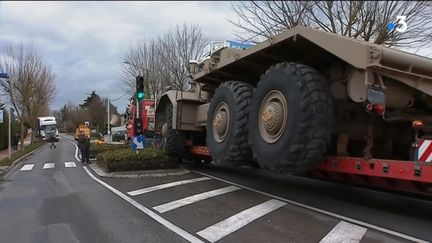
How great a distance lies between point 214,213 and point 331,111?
2605 mm

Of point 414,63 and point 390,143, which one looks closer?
point 414,63

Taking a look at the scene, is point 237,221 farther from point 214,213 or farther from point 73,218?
point 73,218

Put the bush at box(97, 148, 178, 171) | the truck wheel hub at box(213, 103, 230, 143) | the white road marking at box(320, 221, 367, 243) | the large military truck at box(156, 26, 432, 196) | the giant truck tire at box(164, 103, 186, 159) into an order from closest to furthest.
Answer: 1. the white road marking at box(320, 221, 367, 243)
2. the large military truck at box(156, 26, 432, 196)
3. the truck wheel hub at box(213, 103, 230, 143)
4. the giant truck tire at box(164, 103, 186, 159)
5. the bush at box(97, 148, 178, 171)

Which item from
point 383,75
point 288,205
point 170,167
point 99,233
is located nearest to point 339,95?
point 383,75

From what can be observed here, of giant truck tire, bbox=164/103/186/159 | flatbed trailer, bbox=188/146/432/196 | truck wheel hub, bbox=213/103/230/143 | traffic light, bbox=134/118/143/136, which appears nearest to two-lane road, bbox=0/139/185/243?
truck wheel hub, bbox=213/103/230/143

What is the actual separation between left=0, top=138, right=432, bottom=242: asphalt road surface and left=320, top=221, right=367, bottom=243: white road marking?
1 centimetres

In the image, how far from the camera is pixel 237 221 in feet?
24.7

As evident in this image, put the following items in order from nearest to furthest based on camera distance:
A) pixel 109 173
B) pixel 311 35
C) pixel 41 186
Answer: pixel 311 35, pixel 41 186, pixel 109 173

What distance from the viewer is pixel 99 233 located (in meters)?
6.97

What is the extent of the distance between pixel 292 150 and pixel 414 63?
7.38 ft

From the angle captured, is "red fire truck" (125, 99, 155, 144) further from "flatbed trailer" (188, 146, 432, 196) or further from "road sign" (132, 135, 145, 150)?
"flatbed trailer" (188, 146, 432, 196)

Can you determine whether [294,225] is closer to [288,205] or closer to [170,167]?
[288,205]

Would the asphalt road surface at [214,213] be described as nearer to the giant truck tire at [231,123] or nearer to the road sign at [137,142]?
the giant truck tire at [231,123]

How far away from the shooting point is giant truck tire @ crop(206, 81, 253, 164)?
9.54 metres
